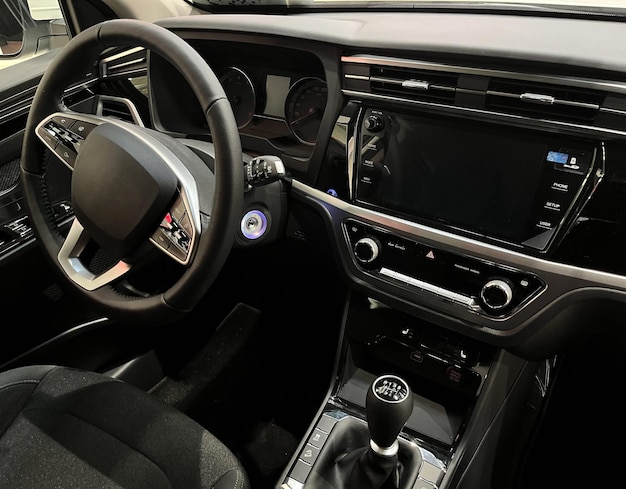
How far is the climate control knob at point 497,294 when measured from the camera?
3.22ft

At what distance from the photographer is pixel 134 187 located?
87 cm

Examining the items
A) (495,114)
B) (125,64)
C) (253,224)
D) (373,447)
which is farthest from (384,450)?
(125,64)

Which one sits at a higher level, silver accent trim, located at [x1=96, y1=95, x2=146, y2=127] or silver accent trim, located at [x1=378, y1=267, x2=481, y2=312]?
silver accent trim, located at [x1=96, y1=95, x2=146, y2=127]

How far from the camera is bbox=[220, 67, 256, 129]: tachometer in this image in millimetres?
1385

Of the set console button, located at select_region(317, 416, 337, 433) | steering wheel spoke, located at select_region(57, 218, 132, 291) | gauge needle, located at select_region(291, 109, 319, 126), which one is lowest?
console button, located at select_region(317, 416, 337, 433)

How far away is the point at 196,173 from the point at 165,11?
0.82 m

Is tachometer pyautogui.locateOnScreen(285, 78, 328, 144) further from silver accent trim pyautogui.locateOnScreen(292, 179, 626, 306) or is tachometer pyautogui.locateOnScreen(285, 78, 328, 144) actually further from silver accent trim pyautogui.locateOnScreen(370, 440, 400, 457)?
silver accent trim pyautogui.locateOnScreen(370, 440, 400, 457)

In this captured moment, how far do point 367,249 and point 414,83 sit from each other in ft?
1.14

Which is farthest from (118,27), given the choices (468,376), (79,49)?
(468,376)

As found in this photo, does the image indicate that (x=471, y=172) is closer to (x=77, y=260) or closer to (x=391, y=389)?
(x=391, y=389)

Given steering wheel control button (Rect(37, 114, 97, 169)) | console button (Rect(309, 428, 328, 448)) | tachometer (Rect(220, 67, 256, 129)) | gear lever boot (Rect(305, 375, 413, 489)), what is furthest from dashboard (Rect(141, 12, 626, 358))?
steering wheel control button (Rect(37, 114, 97, 169))

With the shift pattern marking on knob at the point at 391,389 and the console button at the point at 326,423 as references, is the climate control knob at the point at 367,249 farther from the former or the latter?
the console button at the point at 326,423

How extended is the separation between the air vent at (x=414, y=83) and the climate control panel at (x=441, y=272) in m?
0.27

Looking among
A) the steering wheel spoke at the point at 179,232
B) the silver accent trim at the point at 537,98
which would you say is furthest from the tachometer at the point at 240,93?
the silver accent trim at the point at 537,98
